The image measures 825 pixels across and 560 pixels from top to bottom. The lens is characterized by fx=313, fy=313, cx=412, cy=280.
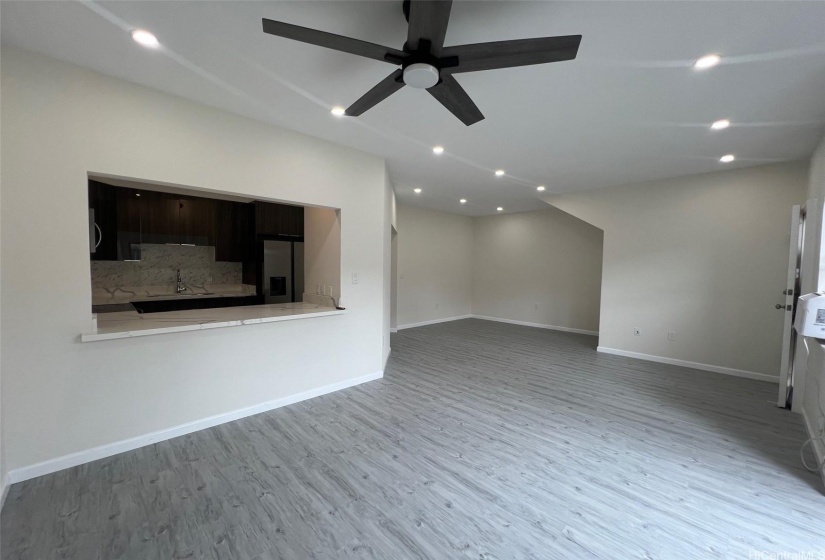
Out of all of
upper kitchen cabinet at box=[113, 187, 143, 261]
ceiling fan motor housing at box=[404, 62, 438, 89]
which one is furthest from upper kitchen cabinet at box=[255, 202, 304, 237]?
ceiling fan motor housing at box=[404, 62, 438, 89]

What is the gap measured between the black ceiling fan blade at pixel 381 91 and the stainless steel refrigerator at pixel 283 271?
3.19 metres

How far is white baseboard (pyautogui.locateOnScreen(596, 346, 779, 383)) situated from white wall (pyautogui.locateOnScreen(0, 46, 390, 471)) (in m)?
4.88

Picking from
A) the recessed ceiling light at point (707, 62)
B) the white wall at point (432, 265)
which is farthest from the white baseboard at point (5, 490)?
the white wall at point (432, 265)

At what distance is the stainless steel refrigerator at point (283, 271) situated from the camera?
468 centimetres

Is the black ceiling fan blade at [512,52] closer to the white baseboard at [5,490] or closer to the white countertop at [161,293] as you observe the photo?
the white baseboard at [5,490]

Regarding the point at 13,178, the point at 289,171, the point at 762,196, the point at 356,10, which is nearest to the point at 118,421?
the point at 13,178

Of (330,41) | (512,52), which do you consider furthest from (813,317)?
(330,41)

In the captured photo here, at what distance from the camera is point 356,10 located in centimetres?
159

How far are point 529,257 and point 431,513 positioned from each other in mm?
6608

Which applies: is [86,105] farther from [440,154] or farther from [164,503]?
[440,154]

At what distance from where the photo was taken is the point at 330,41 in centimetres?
144

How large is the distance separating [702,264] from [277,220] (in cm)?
624

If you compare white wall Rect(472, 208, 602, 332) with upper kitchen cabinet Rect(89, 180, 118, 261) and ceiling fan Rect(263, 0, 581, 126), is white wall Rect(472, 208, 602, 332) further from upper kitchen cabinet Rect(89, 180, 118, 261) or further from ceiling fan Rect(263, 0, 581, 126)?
upper kitchen cabinet Rect(89, 180, 118, 261)

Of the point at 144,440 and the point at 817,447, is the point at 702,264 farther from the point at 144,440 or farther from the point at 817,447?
the point at 144,440
